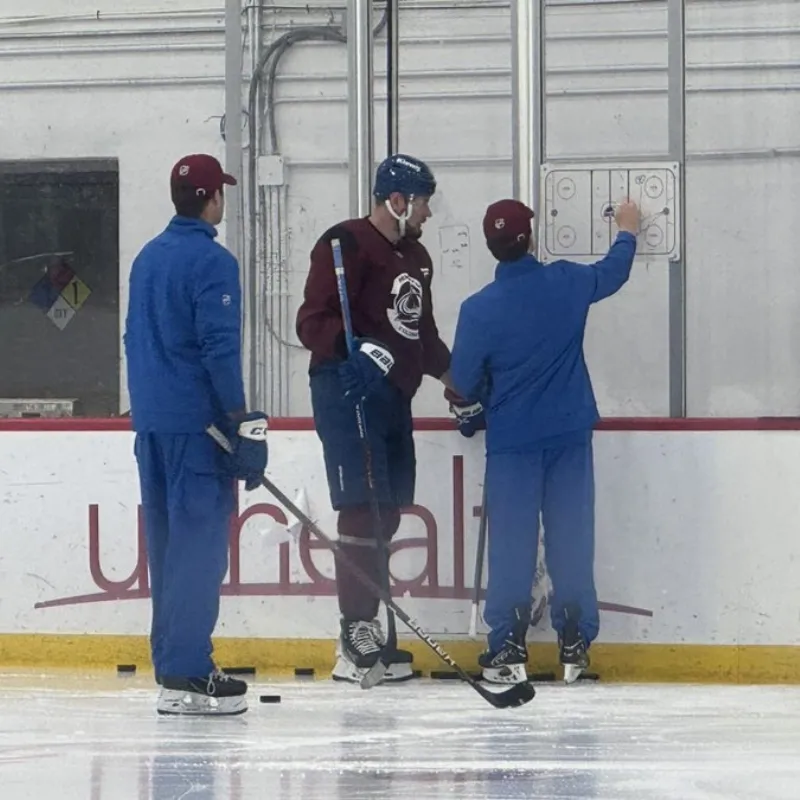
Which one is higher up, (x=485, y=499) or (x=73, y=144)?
(x=73, y=144)

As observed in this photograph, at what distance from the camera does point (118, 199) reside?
7391 mm

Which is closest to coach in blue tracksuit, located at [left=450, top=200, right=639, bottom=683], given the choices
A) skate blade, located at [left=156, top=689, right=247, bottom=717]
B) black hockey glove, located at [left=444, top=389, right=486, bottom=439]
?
black hockey glove, located at [left=444, top=389, right=486, bottom=439]

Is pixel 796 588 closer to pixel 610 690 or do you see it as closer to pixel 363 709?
pixel 610 690

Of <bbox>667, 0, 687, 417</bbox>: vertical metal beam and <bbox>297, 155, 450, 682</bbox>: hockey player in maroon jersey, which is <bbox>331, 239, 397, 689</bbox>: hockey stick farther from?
<bbox>667, 0, 687, 417</bbox>: vertical metal beam

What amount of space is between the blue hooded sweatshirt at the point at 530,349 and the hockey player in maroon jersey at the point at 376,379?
0.20 meters

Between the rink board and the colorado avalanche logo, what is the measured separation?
1.47 feet

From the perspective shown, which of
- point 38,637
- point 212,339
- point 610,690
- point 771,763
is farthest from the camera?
point 38,637

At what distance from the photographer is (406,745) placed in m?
4.54

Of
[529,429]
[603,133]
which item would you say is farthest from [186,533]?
[603,133]

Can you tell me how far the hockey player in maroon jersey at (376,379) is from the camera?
211 inches

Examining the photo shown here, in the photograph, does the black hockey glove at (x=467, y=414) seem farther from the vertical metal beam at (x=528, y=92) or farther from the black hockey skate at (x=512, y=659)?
the vertical metal beam at (x=528, y=92)

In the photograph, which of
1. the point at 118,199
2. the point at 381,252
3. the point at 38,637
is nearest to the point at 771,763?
the point at 381,252

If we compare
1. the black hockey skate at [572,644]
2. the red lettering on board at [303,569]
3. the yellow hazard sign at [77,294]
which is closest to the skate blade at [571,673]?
the black hockey skate at [572,644]

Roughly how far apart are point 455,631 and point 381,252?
1226 millimetres
